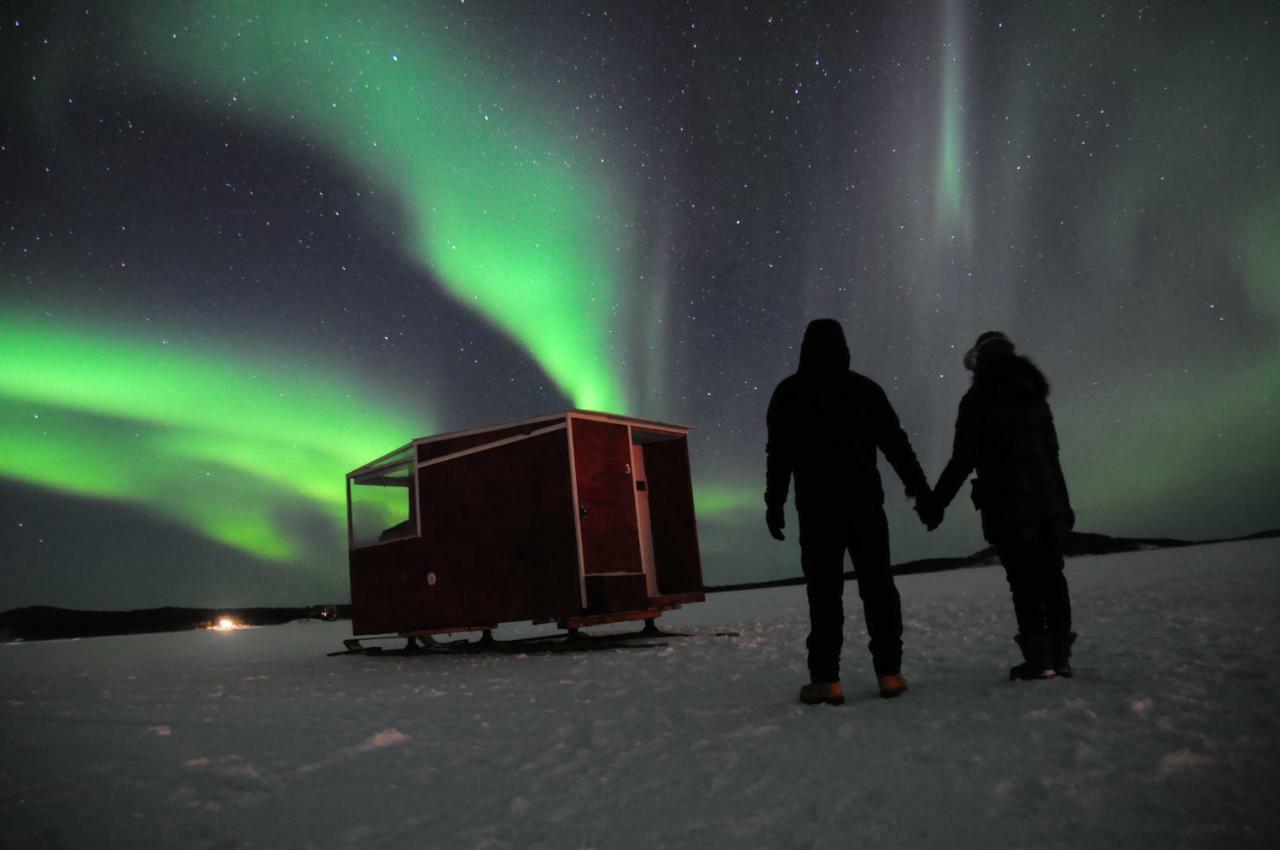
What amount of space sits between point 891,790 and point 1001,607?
6990 millimetres

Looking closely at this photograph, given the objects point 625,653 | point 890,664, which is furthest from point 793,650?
point 890,664

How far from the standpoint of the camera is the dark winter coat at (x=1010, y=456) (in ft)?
11.8

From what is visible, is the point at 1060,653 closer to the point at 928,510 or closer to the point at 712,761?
the point at 928,510

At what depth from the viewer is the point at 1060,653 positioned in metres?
3.51

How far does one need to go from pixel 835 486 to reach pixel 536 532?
500 cm

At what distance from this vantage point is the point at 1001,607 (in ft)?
27.0

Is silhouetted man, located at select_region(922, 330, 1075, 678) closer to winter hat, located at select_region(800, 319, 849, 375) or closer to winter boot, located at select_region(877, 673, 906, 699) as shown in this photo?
winter boot, located at select_region(877, 673, 906, 699)

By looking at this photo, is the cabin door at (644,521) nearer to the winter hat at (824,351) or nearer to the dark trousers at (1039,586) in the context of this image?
the winter hat at (824,351)

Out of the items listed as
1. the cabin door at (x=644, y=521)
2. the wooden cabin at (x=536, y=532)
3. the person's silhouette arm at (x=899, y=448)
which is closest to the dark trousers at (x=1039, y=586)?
the person's silhouette arm at (x=899, y=448)

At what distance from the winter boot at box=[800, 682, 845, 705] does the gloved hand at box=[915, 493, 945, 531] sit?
928 millimetres

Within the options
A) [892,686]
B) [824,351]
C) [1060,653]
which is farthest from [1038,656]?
[824,351]

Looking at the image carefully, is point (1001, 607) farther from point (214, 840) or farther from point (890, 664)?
point (214, 840)

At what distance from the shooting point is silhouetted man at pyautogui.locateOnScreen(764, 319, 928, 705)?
354 cm

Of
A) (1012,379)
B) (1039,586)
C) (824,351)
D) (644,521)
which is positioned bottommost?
(1039,586)
